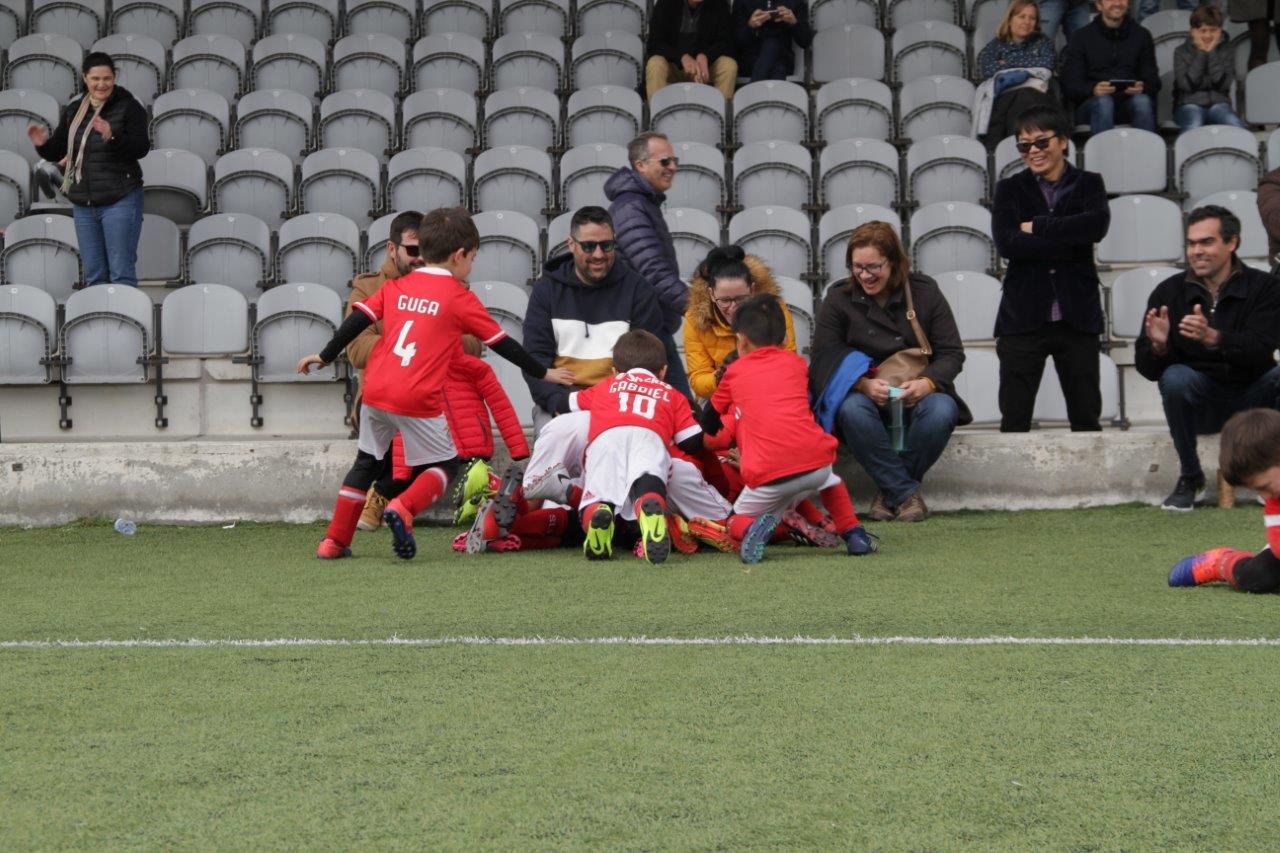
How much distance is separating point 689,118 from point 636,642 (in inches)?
321

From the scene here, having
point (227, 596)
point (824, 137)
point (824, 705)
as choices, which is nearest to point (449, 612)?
point (227, 596)

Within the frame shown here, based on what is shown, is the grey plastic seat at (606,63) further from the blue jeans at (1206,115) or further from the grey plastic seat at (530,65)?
the blue jeans at (1206,115)

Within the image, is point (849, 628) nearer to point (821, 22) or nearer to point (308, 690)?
point (308, 690)

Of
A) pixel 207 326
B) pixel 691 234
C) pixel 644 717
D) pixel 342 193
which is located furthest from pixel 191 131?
pixel 644 717

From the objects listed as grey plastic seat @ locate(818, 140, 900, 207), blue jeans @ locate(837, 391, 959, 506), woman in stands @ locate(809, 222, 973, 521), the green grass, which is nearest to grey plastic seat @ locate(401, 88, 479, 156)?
grey plastic seat @ locate(818, 140, 900, 207)

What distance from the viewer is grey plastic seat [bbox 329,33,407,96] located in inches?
519

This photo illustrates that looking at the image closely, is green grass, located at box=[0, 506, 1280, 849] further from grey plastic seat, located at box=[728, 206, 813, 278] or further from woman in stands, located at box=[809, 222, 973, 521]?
grey plastic seat, located at box=[728, 206, 813, 278]

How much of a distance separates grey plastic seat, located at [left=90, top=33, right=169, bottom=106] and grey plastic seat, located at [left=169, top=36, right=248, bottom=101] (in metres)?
0.13

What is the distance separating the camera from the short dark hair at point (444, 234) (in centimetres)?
655

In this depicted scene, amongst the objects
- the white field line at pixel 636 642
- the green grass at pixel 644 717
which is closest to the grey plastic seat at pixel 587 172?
the green grass at pixel 644 717

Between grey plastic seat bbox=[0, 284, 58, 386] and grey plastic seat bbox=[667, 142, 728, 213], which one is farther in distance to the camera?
grey plastic seat bbox=[667, 142, 728, 213]

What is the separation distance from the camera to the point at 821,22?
44.7ft

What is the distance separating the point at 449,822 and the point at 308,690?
1.23 m

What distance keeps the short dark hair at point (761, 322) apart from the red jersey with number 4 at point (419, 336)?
104 cm
